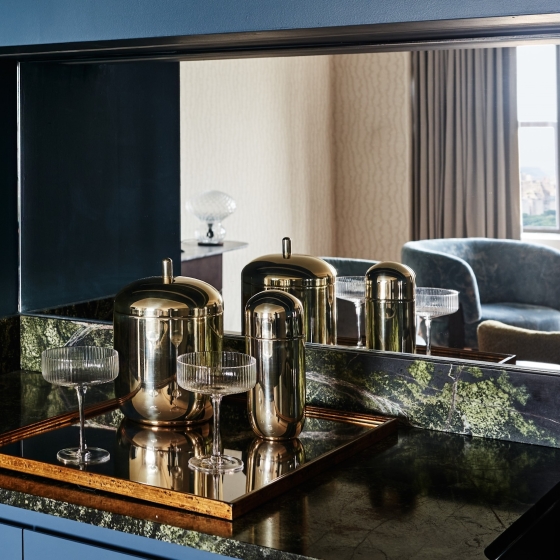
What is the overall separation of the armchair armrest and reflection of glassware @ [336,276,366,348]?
0.09 metres

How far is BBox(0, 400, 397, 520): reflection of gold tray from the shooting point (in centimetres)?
106

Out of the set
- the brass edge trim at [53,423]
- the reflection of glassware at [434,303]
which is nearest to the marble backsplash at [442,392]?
the reflection of glassware at [434,303]

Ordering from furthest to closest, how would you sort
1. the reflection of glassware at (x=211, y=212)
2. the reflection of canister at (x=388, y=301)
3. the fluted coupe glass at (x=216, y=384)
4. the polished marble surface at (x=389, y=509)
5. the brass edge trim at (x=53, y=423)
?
the reflection of glassware at (x=211, y=212)
the reflection of canister at (x=388, y=301)
the brass edge trim at (x=53, y=423)
the fluted coupe glass at (x=216, y=384)
the polished marble surface at (x=389, y=509)

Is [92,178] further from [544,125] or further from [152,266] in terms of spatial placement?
[544,125]

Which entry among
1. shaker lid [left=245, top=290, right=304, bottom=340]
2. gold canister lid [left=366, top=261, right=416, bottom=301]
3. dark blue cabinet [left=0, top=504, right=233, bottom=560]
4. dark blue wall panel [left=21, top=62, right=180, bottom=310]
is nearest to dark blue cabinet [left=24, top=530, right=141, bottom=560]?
dark blue cabinet [left=0, top=504, right=233, bottom=560]

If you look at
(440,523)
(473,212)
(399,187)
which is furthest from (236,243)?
(440,523)

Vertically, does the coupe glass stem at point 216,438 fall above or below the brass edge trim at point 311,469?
above

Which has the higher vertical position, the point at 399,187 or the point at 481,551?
the point at 399,187

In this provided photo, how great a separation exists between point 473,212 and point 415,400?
32cm

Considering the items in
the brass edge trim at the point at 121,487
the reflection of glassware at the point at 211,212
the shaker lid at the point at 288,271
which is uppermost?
the reflection of glassware at the point at 211,212

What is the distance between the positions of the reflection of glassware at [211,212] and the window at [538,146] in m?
0.52

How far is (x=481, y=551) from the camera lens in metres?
0.92

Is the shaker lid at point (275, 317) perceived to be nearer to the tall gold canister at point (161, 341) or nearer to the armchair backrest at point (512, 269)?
the tall gold canister at point (161, 341)

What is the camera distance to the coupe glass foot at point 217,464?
115 cm
